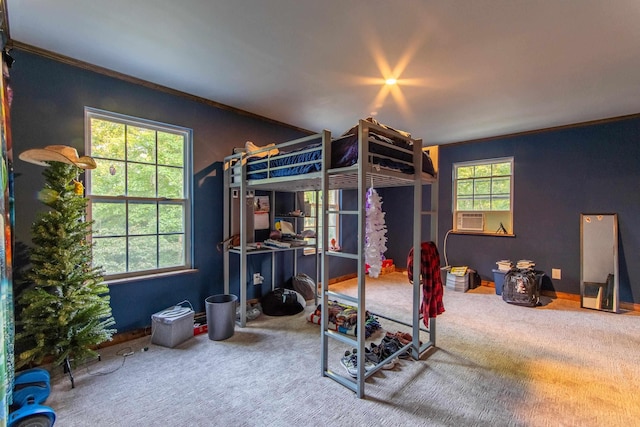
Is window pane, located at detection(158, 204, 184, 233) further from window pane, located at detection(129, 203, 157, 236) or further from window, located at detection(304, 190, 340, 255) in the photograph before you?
window, located at detection(304, 190, 340, 255)

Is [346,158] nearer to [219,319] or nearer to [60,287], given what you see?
[219,319]

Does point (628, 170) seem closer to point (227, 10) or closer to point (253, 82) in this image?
point (253, 82)

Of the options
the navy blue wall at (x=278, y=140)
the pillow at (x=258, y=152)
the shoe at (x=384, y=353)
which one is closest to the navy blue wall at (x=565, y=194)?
the navy blue wall at (x=278, y=140)

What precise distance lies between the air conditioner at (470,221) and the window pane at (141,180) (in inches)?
188

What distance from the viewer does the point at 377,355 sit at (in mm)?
2408

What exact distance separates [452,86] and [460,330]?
254 centimetres

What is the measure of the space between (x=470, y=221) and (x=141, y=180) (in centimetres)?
496

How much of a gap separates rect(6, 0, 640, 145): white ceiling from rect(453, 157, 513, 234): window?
4.89 feet

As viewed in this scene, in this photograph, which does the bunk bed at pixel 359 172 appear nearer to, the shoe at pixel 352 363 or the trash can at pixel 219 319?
the shoe at pixel 352 363

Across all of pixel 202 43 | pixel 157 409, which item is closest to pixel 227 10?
pixel 202 43

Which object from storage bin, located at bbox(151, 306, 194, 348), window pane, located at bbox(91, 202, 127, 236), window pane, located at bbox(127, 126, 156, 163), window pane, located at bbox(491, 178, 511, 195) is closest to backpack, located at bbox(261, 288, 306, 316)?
storage bin, located at bbox(151, 306, 194, 348)

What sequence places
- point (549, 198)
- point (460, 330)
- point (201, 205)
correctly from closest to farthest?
1. point (460, 330)
2. point (201, 205)
3. point (549, 198)

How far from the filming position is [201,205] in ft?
10.9

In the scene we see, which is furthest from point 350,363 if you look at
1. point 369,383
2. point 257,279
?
point 257,279
